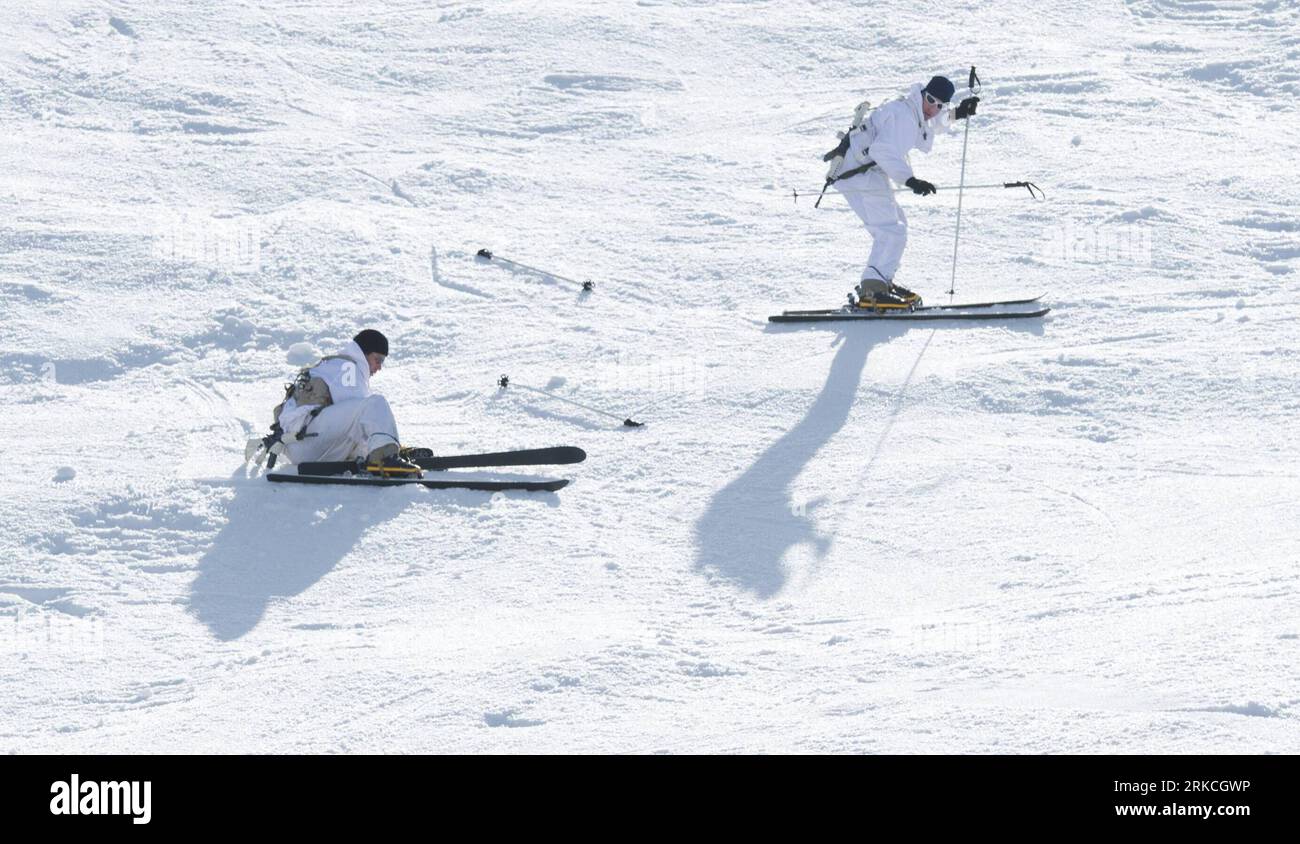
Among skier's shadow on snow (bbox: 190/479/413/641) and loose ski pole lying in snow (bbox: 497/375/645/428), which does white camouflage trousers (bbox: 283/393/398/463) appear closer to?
skier's shadow on snow (bbox: 190/479/413/641)

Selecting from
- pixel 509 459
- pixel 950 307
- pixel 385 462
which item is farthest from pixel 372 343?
pixel 950 307

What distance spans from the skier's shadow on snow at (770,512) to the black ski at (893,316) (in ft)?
2.64

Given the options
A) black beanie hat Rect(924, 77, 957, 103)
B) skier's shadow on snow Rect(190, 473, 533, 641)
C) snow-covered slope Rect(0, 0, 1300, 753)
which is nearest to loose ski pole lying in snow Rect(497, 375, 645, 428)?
snow-covered slope Rect(0, 0, 1300, 753)

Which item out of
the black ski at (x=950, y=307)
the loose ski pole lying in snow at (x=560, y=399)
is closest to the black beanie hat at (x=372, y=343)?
the loose ski pole lying in snow at (x=560, y=399)

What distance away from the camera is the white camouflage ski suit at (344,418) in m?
10.4

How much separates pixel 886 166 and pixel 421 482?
3913 millimetres

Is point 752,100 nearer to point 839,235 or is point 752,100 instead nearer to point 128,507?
point 839,235

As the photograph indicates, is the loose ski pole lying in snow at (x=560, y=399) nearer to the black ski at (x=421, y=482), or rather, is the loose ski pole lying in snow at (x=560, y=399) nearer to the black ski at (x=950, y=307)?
the black ski at (x=421, y=482)

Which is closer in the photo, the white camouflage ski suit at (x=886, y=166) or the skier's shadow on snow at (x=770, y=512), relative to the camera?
the skier's shadow on snow at (x=770, y=512)

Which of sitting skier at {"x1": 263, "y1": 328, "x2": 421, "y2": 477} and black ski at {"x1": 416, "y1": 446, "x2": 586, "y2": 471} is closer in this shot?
sitting skier at {"x1": 263, "y1": 328, "x2": 421, "y2": 477}

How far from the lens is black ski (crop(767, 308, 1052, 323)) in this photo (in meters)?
13.0

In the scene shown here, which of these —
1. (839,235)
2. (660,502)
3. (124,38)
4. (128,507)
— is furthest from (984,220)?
(124,38)

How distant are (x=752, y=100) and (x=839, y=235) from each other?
301cm

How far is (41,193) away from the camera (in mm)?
15383
